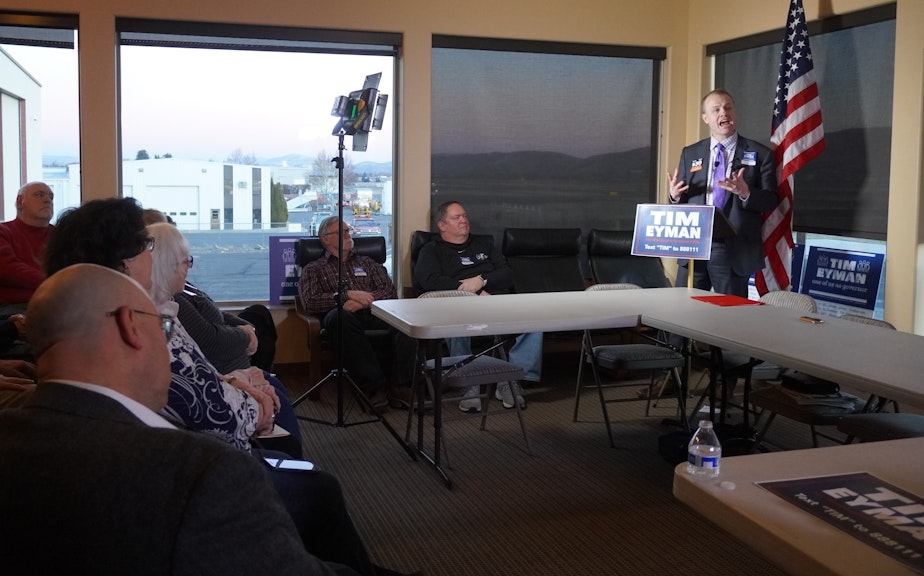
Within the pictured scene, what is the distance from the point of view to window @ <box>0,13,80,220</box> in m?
5.82

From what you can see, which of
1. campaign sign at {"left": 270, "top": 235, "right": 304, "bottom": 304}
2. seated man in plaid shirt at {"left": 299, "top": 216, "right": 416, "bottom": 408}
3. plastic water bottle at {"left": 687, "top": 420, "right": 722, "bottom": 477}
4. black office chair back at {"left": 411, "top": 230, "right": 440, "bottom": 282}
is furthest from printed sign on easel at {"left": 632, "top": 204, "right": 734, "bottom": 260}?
plastic water bottle at {"left": 687, "top": 420, "right": 722, "bottom": 477}

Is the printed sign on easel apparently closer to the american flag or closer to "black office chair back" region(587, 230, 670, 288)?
the american flag

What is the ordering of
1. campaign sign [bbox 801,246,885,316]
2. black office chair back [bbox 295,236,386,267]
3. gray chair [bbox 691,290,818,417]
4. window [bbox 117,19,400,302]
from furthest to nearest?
window [bbox 117,19,400,302]
black office chair back [bbox 295,236,386,267]
campaign sign [bbox 801,246,885,316]
gray chair [bbox 691,290,818,417]

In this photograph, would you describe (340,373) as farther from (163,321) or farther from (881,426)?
(163,321)

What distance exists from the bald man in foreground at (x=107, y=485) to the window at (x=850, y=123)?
5049 millimetres

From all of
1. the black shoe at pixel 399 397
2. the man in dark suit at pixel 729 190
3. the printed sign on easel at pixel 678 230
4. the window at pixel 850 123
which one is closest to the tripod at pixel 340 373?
the black shoe at pixel 399 397

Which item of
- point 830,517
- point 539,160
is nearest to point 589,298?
point 539,160

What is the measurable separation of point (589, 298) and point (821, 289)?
2.06 meters

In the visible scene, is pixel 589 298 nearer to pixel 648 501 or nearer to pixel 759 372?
pixel 759 372

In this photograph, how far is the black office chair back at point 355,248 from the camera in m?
5.81

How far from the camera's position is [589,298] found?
464cm

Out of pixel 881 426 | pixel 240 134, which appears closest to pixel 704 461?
pixel 881 426

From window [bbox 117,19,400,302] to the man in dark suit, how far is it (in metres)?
2.20

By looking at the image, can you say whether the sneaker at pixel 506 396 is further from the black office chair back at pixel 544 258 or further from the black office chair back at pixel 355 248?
the black office chair back at pixel 355 248
